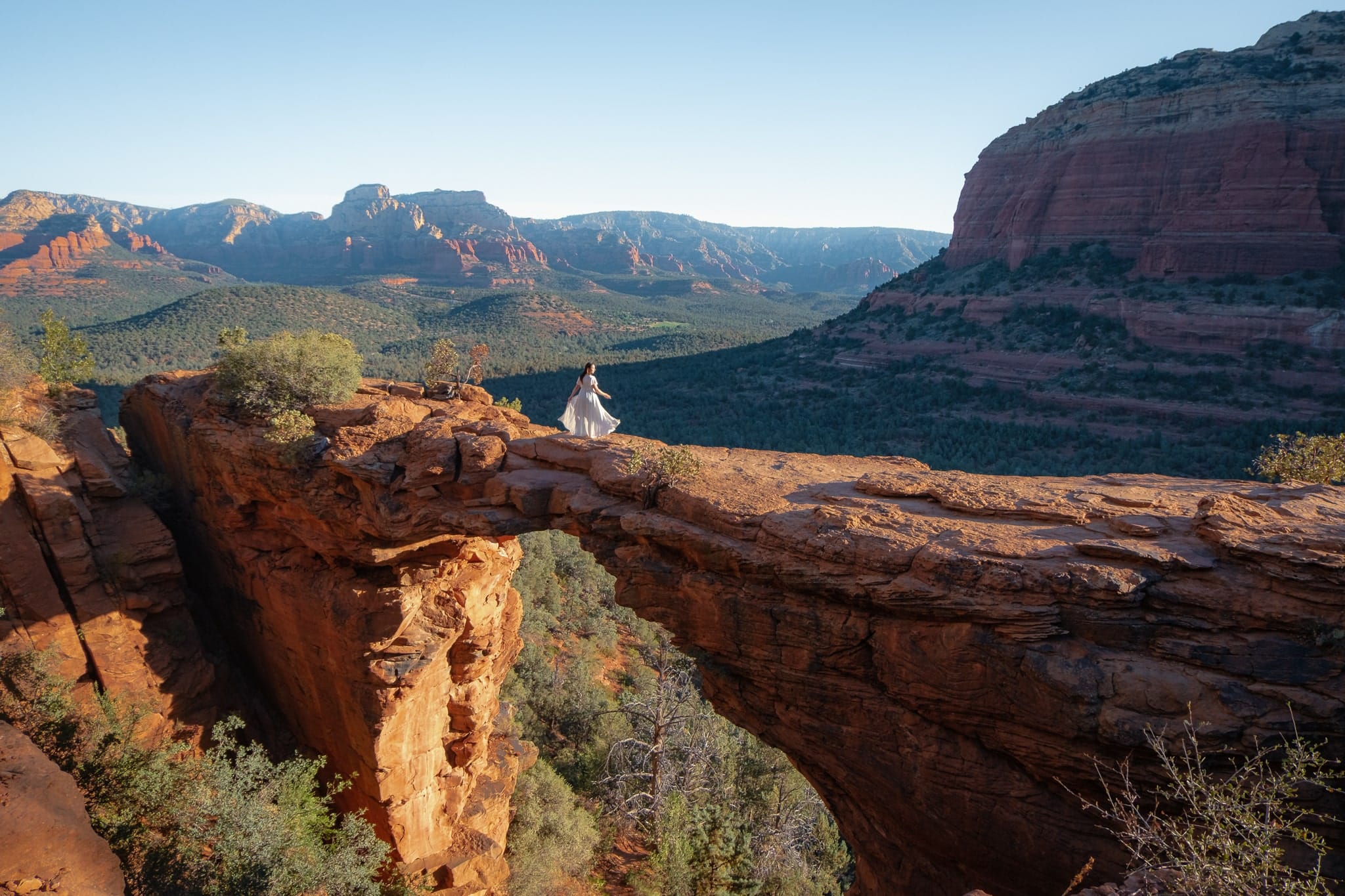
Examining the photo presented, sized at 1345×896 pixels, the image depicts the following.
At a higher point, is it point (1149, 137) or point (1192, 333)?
point (1149, 137)

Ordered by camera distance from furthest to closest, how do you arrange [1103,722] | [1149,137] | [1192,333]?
1. [1149,137]
2. [1192,333]
3. [1103,722]

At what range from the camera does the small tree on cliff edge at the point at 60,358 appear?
1427 cm

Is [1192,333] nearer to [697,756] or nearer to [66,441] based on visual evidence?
[697,756]

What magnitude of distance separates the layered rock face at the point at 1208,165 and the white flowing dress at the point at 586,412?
5023cm

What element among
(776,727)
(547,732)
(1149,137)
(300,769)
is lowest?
(547,732)

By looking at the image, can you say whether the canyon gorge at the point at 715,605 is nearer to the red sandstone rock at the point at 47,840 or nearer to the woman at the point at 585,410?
the red sandstone rock at the point at 47,840

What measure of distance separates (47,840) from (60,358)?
12.2 meters

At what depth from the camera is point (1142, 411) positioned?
125ft

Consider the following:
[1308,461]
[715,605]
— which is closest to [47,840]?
[715,605]

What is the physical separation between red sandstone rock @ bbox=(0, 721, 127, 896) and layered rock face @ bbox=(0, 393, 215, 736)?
377cm

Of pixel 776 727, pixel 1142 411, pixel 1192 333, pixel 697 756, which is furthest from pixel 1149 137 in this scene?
pixel 776 727

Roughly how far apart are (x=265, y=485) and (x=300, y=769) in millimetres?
4805

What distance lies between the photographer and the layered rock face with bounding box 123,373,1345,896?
596 cm

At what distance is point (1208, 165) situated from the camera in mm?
46969
